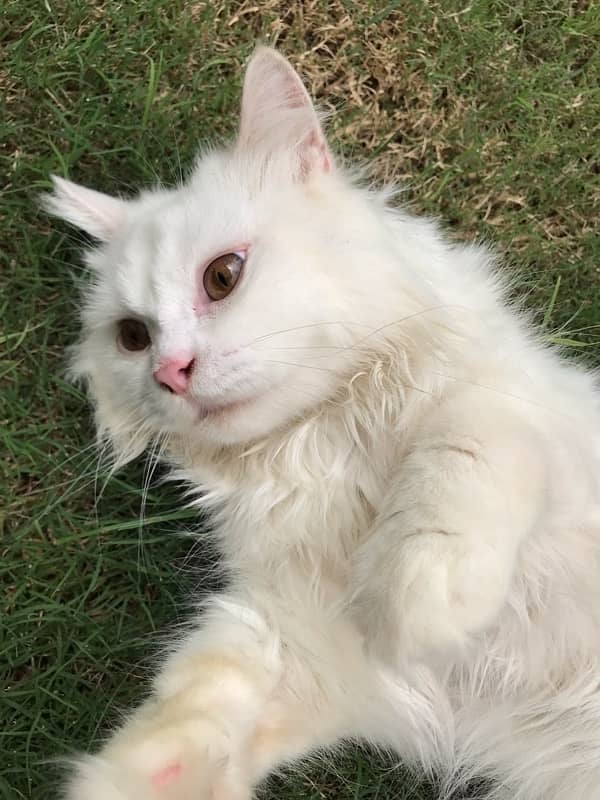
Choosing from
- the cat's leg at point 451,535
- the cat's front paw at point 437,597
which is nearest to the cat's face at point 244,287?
the cat's leg at point 451,535

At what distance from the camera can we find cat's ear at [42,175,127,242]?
6.06ft

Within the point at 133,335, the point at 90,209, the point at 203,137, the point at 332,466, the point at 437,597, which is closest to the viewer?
the point at 437,597

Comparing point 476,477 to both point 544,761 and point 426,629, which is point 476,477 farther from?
point 544,761

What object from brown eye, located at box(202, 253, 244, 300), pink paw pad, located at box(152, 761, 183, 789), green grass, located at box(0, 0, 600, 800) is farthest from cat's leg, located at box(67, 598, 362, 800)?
brown eye, located at box(202, 253, 244, 300)

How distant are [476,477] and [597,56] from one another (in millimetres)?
1815

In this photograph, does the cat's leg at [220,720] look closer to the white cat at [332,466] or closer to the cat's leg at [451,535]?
the white cat at [332,466]

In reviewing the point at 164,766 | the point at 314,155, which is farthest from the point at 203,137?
the point at 164,766

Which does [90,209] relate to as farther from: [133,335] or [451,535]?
[451,535]

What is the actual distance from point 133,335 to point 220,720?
908 millimetres

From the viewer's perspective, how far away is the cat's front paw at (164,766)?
1.29 metres

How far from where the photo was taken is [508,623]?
1478mm

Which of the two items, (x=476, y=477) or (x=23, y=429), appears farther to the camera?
(x=23, y=429)

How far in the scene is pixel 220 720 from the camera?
1441mm

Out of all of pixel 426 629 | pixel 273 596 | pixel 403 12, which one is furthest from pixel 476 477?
pixel 403 12
